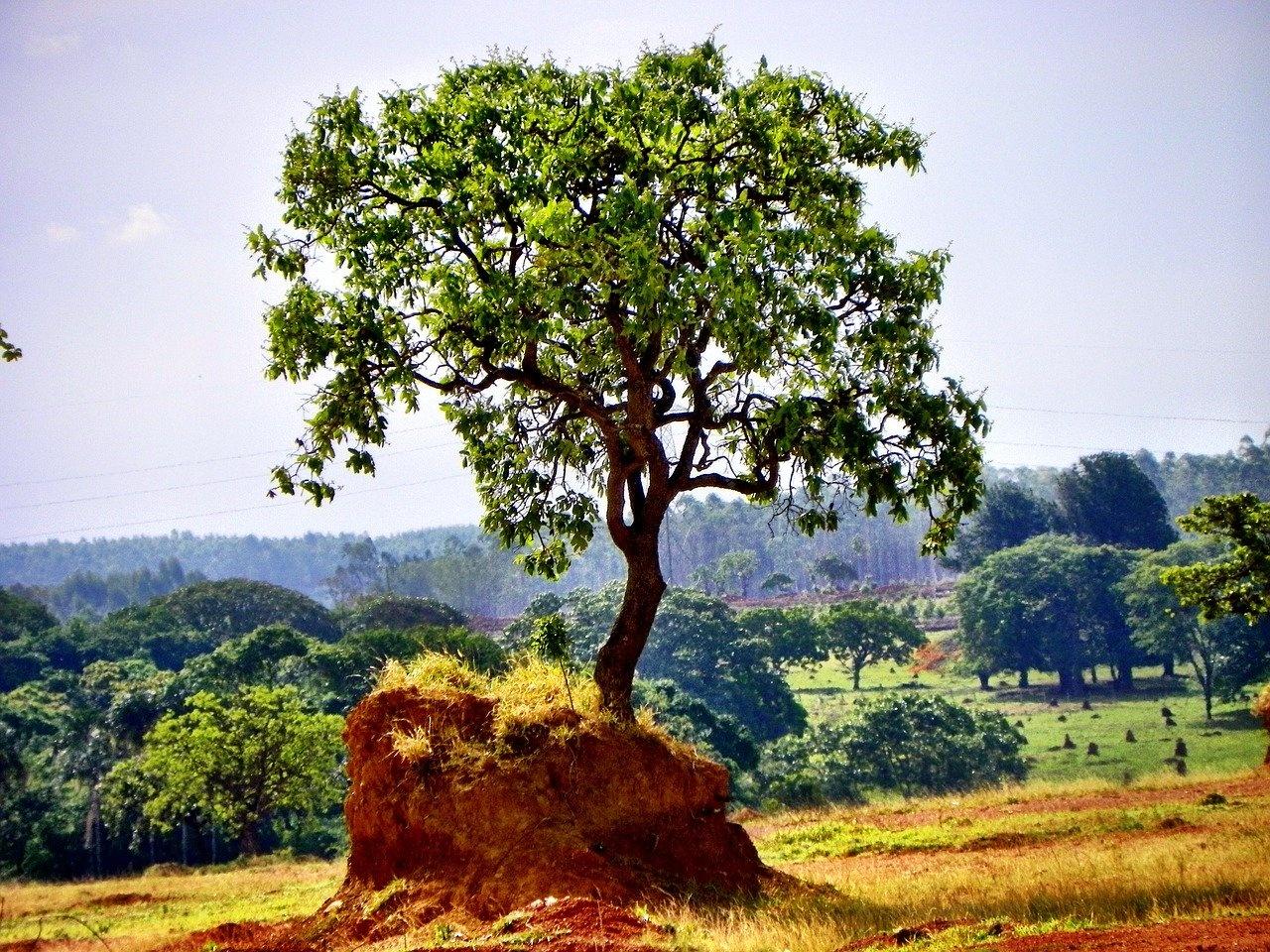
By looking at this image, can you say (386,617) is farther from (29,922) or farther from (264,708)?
(29,922)

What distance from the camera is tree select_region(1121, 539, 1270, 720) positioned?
78.9 metres

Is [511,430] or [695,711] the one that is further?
[695,711]

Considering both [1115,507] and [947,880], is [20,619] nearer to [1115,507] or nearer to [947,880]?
[947,880]

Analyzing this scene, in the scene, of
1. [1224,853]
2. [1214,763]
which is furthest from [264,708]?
[1214,763]

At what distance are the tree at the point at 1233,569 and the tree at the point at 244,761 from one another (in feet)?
Answer: 110

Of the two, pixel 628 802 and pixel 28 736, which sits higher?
pixel 628 802

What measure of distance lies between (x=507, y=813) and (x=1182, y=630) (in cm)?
8161

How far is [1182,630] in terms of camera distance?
8375 centimetres

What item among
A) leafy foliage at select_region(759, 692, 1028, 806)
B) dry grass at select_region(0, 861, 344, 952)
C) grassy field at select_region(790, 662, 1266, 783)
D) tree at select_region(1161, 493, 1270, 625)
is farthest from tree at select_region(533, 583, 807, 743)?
tree at select_region(1161, 493, 1270, 625)

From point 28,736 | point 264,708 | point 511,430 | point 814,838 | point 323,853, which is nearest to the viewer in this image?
point 511,430

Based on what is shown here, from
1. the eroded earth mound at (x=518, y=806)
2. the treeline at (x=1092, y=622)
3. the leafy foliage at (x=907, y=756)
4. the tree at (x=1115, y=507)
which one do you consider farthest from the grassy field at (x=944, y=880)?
the tree at (x=1115, y=507)

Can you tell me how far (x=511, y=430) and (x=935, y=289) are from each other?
6.78 m

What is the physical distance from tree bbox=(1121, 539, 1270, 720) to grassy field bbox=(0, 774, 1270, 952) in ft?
184

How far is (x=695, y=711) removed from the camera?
198ft
